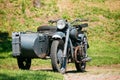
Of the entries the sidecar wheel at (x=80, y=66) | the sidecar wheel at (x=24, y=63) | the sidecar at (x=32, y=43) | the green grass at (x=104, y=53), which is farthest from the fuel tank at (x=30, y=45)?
the green grass at (x=104, y=53)

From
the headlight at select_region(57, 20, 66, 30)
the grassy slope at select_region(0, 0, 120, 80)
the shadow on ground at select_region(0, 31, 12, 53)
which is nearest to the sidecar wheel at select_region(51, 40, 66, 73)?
the headlight at select_region(57, 20, 66, 30)

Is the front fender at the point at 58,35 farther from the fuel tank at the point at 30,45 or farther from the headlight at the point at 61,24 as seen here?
the fuel tank at the point at 30,45

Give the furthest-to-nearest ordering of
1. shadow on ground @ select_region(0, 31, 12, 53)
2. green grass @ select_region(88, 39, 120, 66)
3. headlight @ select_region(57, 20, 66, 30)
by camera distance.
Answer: shadow on ground @ select_region(0, 31, 12, 53)
green grass @ select_region(88, 39, 120, 66)
headlight @ select_region(57, 20, 66, 30)

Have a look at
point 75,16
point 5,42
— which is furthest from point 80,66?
point 75,16

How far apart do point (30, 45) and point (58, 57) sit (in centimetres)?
97

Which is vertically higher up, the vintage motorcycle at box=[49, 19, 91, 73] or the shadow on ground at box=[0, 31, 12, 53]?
the vintage motorcycle at box=[49, 19, 91, 73]

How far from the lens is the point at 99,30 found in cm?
2773

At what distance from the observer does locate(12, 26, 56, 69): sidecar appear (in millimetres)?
12344

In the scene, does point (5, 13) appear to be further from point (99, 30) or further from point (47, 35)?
point (47, 35)

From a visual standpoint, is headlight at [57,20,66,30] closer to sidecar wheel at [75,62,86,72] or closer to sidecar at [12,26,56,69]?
sidecar at [12,26,56,69]

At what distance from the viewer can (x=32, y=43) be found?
12.3 metres

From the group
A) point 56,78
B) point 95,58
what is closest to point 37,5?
point 95,58

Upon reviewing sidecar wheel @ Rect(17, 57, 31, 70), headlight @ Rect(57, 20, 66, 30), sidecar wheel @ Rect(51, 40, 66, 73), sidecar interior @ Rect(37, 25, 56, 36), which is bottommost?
sidecar wheel @ Rect(17, 57, 31, 70)

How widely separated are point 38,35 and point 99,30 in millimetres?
15520
